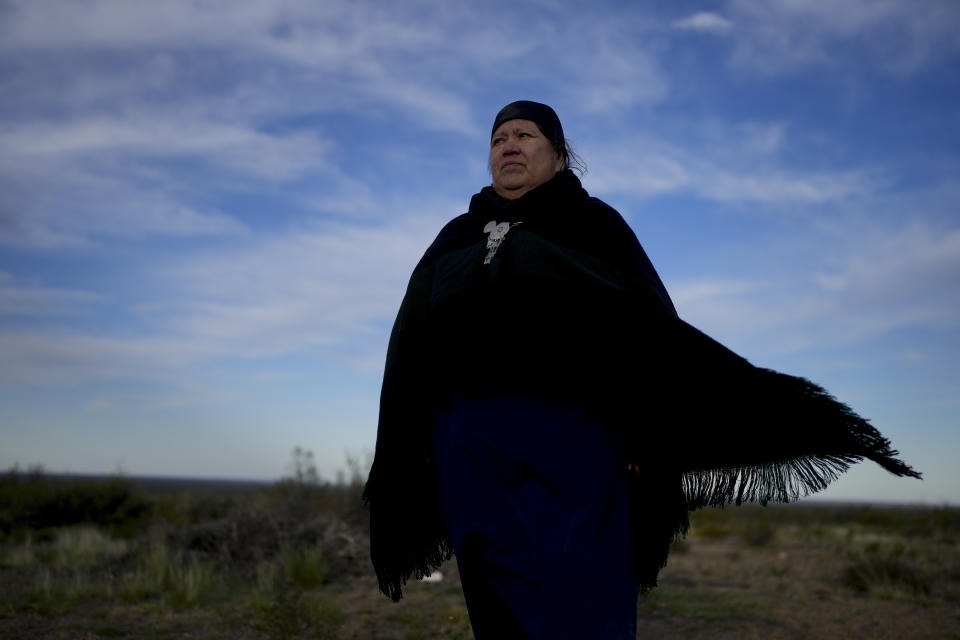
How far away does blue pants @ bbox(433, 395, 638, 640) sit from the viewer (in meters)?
2.41

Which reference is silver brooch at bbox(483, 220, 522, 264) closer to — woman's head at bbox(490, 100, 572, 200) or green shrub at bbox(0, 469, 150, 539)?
woman's head at bbox(490, 100, 572, 200)

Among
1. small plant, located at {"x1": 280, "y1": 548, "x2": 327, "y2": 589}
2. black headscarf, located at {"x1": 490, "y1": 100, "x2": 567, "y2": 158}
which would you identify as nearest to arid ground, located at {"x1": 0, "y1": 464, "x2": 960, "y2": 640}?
small plant, located at {"x1": 280, "y1": 548, "x2": 327, "y2": 589}

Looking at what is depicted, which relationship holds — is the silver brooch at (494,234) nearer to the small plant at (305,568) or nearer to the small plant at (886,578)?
the small plant at (305,568)

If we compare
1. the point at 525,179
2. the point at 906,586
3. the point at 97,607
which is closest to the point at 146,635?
the point at 97,607

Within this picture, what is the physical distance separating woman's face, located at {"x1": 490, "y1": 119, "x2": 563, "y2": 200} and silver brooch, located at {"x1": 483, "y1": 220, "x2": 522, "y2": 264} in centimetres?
19

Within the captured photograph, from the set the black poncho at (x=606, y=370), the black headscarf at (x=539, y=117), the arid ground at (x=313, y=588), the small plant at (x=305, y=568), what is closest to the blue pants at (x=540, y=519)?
the black poncho at (x=606, y=370)

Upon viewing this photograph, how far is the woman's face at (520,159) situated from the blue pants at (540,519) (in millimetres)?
947

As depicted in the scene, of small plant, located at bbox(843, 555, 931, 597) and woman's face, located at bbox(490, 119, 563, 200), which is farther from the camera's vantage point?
small plant, located at bbox(843, 555, 931, 597)

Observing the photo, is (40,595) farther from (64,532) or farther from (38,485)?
(38,485)

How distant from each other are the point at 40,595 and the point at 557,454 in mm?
5827

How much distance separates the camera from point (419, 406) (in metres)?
3.17

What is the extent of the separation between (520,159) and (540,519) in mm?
1466

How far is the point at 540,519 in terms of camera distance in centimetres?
249

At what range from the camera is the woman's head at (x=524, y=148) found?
127 inches
